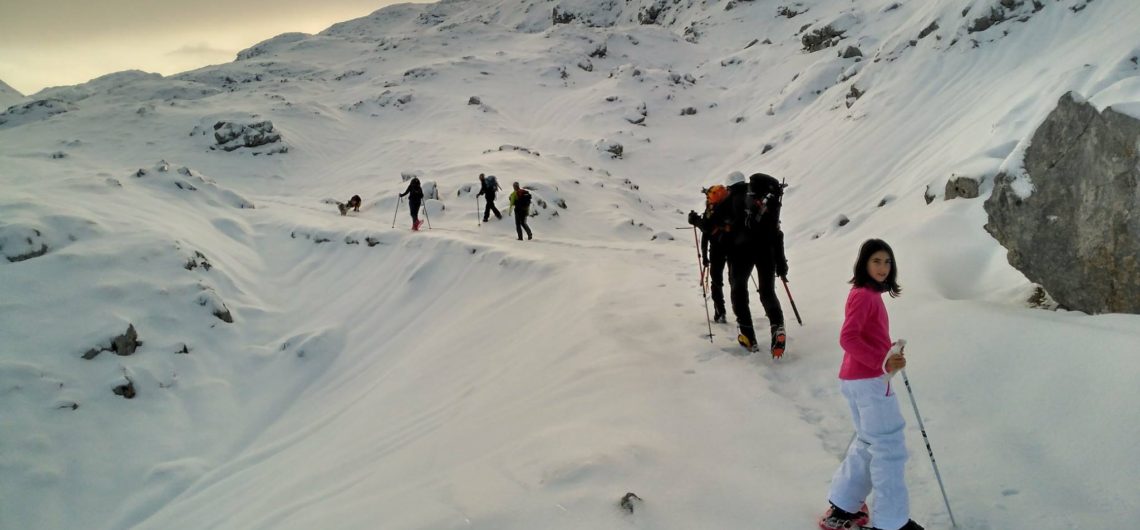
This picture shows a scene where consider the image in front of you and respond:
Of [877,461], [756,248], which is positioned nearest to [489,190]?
[756,248]

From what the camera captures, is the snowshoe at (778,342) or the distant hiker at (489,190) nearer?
the snowshoe at (778,342)

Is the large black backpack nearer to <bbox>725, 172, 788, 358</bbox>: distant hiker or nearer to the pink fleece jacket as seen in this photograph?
<bbox>725, 172, 788, 358</bbox>: distant hiker

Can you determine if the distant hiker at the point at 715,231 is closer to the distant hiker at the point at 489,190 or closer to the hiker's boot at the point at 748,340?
the hiker's boot at the point at 748,340

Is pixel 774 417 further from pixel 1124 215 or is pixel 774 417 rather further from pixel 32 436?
pixel 32 436

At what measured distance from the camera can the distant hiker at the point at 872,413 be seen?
307 cm

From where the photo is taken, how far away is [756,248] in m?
6.05

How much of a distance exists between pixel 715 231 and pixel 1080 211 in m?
3.27

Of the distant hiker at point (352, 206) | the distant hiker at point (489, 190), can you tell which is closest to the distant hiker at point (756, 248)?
the distant hiker at point (489, 190)

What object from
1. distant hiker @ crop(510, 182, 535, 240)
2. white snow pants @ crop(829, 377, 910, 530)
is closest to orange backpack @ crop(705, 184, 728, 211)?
white snow pants @ crop(829, 377, 910, 530)

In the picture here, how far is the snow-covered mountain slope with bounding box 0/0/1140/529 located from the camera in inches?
149

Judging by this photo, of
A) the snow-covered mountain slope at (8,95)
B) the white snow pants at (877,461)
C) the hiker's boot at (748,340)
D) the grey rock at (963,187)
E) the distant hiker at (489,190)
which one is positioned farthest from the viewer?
the snow-covered mountain slope at (8,95)

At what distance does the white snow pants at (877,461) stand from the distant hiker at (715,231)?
132 inches

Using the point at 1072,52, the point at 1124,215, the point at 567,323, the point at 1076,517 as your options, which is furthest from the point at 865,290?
the point at 1072,52

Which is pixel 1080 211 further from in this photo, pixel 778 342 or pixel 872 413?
pixel 872 413
